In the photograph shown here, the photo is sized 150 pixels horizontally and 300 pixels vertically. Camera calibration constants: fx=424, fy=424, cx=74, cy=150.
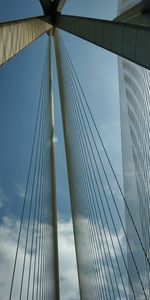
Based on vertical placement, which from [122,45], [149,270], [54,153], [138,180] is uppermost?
[122,45]

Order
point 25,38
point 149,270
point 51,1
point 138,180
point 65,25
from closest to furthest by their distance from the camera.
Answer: point 25,38, point 65,25, point 149,270, point 138,180, point 51,1

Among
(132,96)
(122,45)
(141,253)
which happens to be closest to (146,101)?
(132,96)

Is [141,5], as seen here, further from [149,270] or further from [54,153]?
[149,270]

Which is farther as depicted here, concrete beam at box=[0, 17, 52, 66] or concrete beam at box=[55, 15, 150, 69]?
concrete beam at box=[0, 17, 52, 66]

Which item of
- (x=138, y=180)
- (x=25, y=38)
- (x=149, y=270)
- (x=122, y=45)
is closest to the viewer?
(x=122, y=45)

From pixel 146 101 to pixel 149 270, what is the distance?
18.6ft

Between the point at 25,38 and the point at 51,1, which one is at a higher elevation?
the point at 51,1

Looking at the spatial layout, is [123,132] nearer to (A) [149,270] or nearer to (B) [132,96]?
(B) [132,96]

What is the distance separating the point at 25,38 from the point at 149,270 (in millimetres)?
8620

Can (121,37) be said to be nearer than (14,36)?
Yes

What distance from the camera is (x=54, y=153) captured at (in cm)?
1686

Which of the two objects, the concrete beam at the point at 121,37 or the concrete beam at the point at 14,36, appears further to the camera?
the concrete beam at the point at 14,36

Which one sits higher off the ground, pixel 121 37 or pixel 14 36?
pixel 14 36

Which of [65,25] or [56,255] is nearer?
[65,25]
